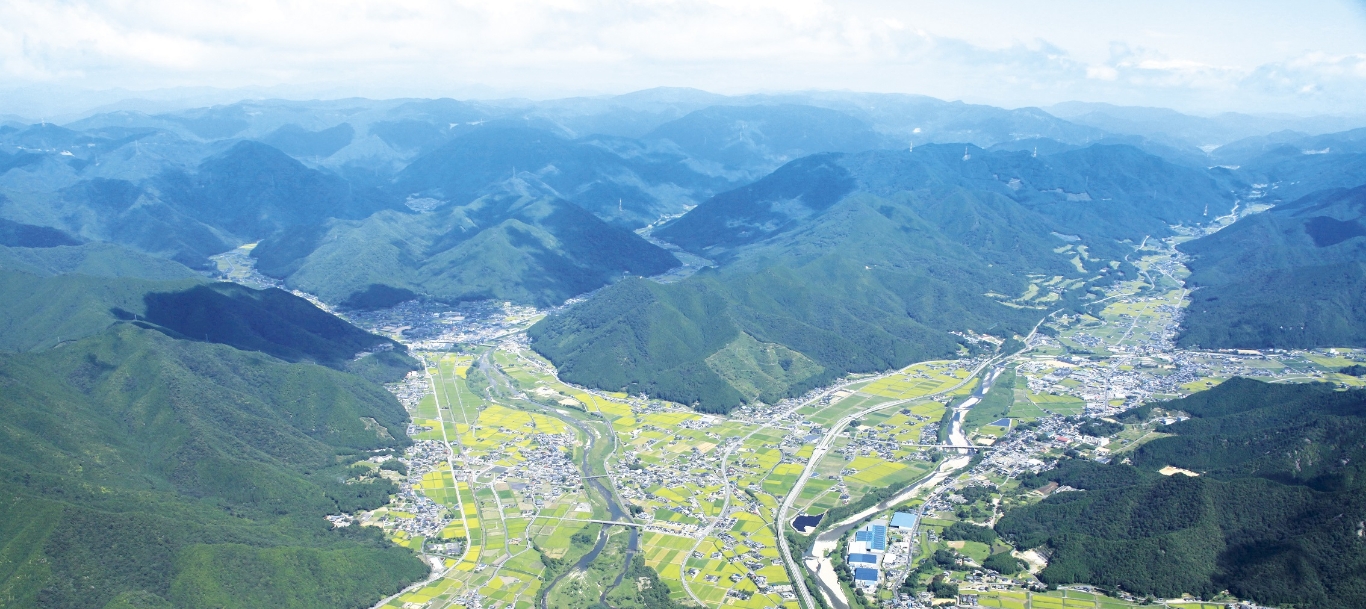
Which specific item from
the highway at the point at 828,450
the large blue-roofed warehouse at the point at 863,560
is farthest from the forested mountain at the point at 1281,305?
the large blue-roofed warehouse at the point at 863,560

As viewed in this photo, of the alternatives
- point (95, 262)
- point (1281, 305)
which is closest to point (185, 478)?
point (95, 262)

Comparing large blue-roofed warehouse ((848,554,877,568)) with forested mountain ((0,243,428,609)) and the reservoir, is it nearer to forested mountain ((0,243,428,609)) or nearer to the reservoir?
the reservoir

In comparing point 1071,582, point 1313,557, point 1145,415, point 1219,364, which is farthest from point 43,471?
point 1219,364

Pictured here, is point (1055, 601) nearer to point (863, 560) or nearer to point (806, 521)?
point (863, 560)

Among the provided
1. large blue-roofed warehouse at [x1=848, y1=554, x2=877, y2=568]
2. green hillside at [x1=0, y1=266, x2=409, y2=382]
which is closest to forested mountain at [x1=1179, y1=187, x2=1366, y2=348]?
large blue-roofed warehouse at [x1=848, y1=554, x2=877, y2=568]

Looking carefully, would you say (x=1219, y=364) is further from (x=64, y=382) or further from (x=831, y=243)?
(x=64, y=382)
